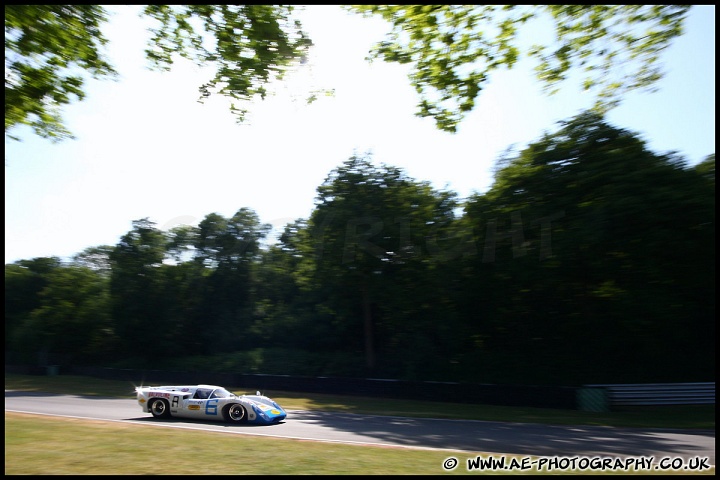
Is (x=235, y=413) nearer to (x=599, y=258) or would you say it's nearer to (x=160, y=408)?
(x=160, y=408)

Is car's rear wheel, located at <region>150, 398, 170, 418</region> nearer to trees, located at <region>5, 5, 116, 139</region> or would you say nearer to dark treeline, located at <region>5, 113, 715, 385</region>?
trees, located at <region>5, 5, 116, 139</region>

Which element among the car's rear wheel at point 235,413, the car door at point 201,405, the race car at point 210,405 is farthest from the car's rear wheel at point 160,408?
the car's rear wheel at point 235,413

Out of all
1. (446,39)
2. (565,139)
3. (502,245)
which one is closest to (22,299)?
(502,245)

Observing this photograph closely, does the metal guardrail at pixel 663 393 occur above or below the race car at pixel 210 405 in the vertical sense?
below

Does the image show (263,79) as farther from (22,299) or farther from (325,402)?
(22,299)

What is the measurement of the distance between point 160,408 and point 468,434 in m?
7.89

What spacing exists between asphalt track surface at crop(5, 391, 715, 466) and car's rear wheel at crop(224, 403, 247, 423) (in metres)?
0.38

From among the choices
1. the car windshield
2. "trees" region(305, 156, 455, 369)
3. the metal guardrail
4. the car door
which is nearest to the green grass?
the car door

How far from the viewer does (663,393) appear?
20234mm

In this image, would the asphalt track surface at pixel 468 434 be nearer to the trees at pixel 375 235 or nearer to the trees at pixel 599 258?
the trees at pixel 599 258

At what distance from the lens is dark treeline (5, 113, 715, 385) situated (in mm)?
21344

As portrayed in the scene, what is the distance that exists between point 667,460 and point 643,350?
15436 mm

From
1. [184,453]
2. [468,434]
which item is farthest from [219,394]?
[468,434]

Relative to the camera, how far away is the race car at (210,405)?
45.6ft
